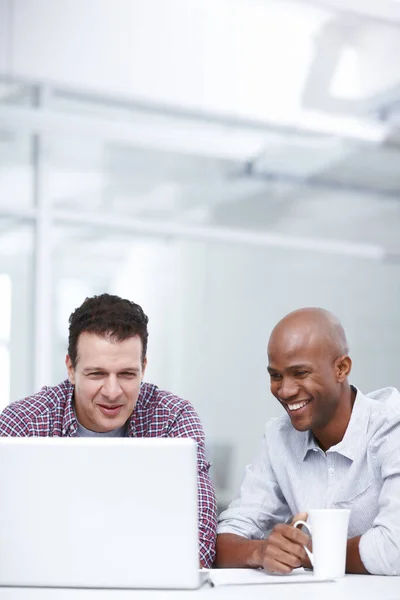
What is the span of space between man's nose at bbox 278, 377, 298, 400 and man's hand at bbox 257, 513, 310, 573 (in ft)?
1.25

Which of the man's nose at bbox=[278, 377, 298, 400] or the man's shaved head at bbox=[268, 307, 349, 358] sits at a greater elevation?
the man's shaved head at bbox=[268, 307, 349, 358]

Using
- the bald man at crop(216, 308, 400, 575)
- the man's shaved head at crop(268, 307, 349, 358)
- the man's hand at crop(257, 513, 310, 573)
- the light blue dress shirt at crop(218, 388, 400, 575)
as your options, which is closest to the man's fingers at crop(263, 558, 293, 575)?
the man's hand at crop(257, 513, 310, 573)

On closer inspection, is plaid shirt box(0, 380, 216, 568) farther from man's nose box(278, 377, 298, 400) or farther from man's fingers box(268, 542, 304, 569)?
man's fingers box(268, 542, 304, 569)

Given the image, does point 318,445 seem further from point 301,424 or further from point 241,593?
point 241,593

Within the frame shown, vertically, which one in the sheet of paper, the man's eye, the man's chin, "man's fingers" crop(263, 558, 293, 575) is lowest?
the sheet of paper

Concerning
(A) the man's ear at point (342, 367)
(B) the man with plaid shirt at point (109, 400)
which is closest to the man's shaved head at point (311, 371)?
(A) the man's ear at point (342, 367)

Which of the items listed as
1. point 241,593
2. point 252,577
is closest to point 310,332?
point 252,577

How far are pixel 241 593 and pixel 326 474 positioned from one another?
2.28 feet

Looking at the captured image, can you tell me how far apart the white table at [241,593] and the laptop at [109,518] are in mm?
29

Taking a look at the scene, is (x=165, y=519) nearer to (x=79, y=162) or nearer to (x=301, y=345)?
(x=301, y=345)

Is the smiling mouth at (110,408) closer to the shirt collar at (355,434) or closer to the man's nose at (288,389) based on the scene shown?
the man's nose at (288,389)

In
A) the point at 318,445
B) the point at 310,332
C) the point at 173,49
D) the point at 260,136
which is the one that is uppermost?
the point at 173,49

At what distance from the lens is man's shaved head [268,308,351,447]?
2164 millimetres

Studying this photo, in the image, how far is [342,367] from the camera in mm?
2227
